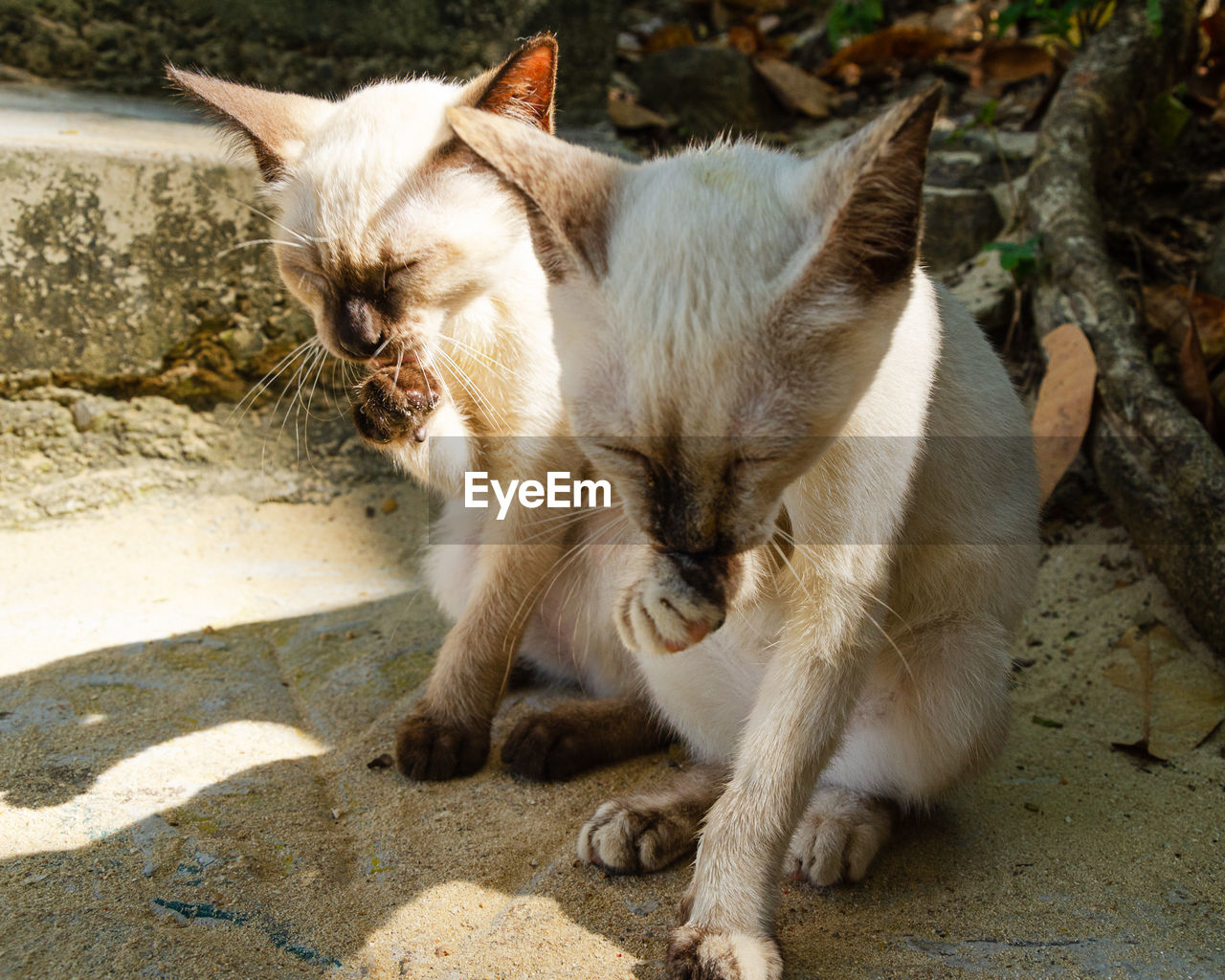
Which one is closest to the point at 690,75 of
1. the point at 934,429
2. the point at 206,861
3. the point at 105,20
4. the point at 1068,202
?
the point at 1068,202

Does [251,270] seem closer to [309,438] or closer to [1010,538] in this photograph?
[309,438]

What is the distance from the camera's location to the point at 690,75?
4.88m

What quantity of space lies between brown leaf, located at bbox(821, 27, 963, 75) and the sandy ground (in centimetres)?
276

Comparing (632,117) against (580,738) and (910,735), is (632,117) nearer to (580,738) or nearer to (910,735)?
(580,738)

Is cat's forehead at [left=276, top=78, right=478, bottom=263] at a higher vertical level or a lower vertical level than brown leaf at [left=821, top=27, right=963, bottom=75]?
lower

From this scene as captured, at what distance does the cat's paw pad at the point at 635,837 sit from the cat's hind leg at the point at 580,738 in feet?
0.89

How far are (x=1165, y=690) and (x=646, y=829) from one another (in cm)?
138

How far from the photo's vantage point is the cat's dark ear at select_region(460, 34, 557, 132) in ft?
6.84

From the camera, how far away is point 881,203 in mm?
1325

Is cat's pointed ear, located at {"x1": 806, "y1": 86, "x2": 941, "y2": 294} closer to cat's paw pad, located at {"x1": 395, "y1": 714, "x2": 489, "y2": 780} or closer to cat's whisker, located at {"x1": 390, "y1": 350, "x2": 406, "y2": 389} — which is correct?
cat's whisker, located at {"x1": 390, "y1": 350, "x2": 406, "y2": 389}

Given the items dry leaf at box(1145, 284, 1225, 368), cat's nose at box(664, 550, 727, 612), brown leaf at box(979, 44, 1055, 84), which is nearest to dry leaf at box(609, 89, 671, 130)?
brown leaf at box(979, 44, 1055, 84)

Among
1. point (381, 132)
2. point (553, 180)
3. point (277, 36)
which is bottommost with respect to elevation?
point (277, 36)

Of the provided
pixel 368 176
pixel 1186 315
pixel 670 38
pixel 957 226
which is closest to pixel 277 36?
pixel 670 38

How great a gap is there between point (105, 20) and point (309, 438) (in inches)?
70.5
